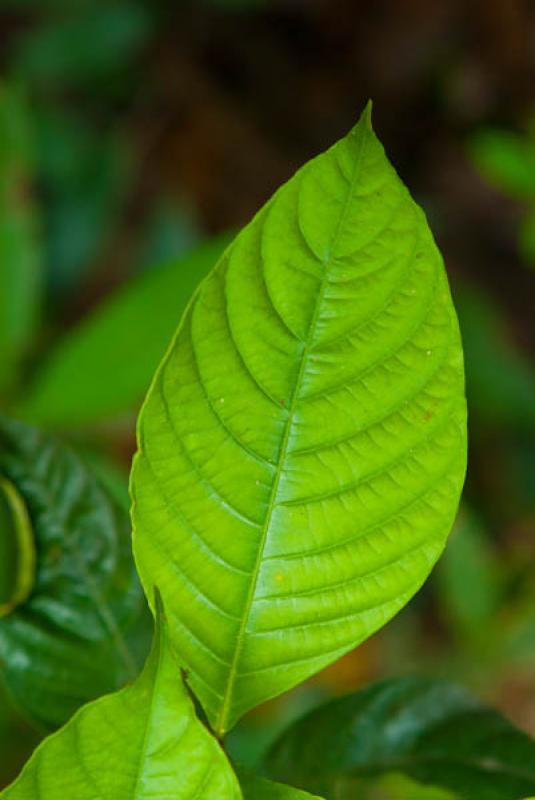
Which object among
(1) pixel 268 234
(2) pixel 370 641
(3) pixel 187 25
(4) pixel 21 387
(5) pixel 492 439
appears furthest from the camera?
(3) pixel 187 25

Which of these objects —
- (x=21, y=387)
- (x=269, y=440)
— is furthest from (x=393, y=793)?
(x=21, y=387)

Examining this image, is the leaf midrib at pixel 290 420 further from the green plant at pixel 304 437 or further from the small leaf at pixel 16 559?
the small leaf at pixel 16 559

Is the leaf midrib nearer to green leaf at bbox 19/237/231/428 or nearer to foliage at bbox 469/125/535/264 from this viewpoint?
green leaf at bbox 19/237/231/428

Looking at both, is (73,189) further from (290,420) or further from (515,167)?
(290,420)

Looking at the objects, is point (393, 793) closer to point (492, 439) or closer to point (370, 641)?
point (370, 641)

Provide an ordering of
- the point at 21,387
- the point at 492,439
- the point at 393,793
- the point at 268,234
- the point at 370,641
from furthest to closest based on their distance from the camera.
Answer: the point at 492,439 < the point at 370,641 < the point at 21,387 < the point at 393,793 < the point at 268,234

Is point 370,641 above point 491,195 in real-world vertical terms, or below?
below

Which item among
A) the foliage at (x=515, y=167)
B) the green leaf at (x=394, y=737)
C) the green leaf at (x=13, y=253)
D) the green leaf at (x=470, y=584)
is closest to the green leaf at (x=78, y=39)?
the green leaf at (x=13, y=253)

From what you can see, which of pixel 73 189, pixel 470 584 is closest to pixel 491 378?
pixel 470 584
